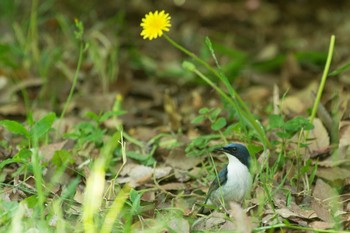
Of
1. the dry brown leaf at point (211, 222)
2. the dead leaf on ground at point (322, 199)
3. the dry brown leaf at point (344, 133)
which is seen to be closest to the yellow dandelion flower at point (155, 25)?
the dry brown leaf at point (211, 222)

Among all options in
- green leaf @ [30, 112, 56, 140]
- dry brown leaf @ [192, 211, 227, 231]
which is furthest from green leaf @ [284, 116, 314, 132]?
green leaf @ [30, 112, 56, 140]

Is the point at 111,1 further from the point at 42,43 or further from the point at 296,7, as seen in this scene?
the point at 296,7

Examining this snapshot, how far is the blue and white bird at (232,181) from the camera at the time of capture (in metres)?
3.93

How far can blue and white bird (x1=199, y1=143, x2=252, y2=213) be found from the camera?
3926 mm

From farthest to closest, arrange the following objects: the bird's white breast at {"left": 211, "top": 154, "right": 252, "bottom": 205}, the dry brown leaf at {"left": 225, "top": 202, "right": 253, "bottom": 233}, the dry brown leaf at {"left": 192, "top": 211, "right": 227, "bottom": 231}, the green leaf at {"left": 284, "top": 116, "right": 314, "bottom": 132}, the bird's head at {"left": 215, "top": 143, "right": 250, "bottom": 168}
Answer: the green leaf at {"left": 284, "top": 116, "right": 314, "bottom": 132}
the bird's head at {"left": 215, "top": 143, "right": 250, "bottom": 168}
the bird's white breast at {"left": 211, "top": 154, "right": 252, "bottom": 205}
the dry brown leaf at {"left": 192, "top": 211, "right": 227, "bottom": 231}
the dry brown leaf at {"left": 225, "top": 202, "right": 253, "bottom": 233}

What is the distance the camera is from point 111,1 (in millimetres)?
7902

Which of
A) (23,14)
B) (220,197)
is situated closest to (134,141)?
(220,197)

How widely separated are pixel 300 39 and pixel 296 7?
2.03 feet

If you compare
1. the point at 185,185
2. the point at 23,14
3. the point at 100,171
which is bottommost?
the point at 185,185

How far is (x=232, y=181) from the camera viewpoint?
3.95 meters

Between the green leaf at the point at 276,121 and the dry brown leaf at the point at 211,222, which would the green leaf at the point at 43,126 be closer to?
the dry brown leaf at the point at 211,222

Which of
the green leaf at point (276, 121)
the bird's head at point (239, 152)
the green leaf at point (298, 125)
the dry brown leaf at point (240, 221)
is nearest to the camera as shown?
the dry brown leaf at point (240, 221)

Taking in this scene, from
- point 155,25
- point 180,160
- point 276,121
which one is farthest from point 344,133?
point 155,25

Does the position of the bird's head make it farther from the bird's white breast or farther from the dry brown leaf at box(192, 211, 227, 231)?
the dry brown leaf at box(192, 211, 227, 231)
